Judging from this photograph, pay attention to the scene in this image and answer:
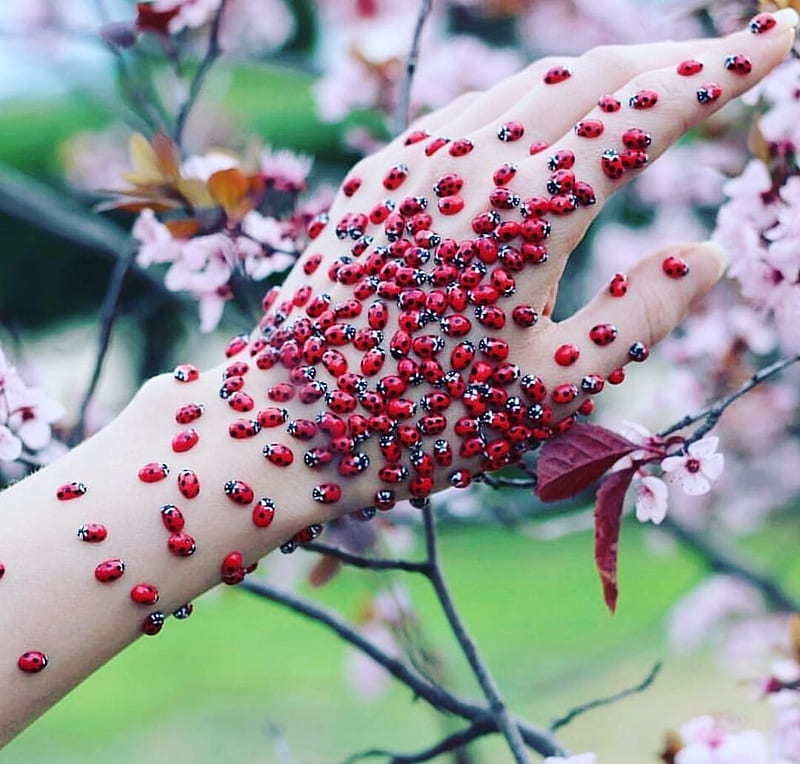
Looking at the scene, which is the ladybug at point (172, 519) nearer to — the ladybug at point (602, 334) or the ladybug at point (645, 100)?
the ladybug at point (602, 334)

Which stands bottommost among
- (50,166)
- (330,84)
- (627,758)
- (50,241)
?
(627,758)

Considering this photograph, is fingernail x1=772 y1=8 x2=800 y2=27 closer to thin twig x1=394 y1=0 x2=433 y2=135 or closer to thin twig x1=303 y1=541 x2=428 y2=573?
thin twig x1=394 y1=0 x2=433 y2=135

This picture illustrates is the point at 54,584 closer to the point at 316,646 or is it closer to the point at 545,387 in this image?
the point at 545,387

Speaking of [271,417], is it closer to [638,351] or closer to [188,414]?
[188,414]

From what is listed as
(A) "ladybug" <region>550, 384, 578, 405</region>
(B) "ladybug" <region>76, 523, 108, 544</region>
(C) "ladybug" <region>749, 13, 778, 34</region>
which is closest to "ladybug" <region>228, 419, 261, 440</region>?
(B) "ladybug" <region>76, 523, 108, 544</region>

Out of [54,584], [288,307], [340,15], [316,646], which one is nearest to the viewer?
[54,584]

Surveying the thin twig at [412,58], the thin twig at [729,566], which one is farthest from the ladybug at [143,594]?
the thin twig at [729,566]

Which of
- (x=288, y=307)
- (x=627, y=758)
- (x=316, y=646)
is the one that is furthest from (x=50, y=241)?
(x=288, y=307)
